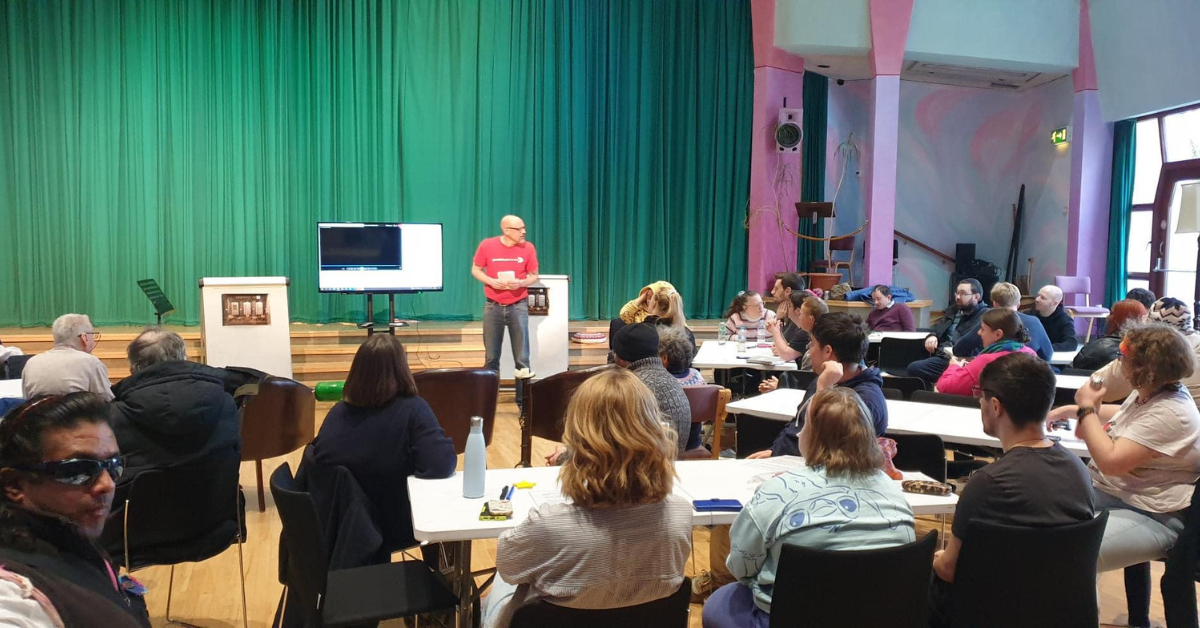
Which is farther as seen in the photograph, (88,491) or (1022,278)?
(1022,278)

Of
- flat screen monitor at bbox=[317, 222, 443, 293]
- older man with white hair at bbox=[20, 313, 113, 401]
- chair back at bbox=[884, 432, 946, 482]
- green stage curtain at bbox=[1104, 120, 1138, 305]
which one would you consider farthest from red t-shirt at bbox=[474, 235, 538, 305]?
green stage curtain at bbox=[1104, 120, 1138, 305]

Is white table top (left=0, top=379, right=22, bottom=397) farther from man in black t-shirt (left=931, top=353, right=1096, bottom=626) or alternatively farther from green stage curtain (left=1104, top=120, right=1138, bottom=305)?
green stage curtain (left=1104, top=120, right=1138, bottom=305)

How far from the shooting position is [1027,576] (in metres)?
2.18

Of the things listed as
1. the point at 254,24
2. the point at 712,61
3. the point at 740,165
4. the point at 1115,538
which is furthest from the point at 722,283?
the point at 1115,538

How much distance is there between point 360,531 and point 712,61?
9.13m

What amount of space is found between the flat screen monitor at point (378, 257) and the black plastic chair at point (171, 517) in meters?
5.19

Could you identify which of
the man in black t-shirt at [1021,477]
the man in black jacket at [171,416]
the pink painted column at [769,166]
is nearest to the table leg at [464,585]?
the man in black jacket at [171,416]

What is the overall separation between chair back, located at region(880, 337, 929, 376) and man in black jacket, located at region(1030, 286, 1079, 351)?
1143 millimetres

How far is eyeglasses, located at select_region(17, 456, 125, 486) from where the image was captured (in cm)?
150

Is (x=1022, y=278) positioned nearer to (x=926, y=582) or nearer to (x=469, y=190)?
(x=469, y=190)

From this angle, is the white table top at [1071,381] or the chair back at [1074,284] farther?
the chair back at [1074,284]

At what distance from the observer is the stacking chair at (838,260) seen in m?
10.6

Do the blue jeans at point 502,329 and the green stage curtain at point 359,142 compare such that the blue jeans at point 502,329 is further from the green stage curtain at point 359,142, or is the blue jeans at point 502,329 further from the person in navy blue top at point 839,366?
the person in navy blue top at point 839,366

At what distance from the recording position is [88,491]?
154 centimetres
